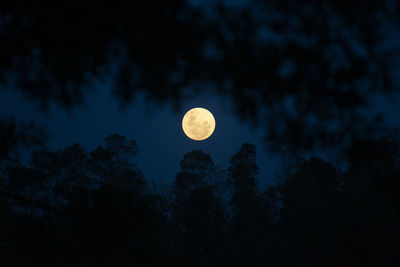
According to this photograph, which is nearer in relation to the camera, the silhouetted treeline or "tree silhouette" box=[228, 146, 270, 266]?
the silhouetted treeline

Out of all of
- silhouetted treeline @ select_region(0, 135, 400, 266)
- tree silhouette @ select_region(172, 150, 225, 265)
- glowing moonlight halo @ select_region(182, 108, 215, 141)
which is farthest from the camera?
tree silhouette @ select_region(172, 150, 225, 265)

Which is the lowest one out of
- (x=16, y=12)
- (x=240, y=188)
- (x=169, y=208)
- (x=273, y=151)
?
(x=273, y=151)

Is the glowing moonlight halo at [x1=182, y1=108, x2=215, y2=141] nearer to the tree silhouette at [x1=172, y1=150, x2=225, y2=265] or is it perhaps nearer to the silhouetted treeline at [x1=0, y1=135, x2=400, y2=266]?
the silhouetted treeline at [x1=0, y1=135, x2=400, y2=266]

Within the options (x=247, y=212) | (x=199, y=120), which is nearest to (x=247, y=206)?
(x=247, y=212)

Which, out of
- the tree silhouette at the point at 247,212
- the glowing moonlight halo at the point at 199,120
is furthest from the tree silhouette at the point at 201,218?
the glowing moonlight halo at the point at 199,120

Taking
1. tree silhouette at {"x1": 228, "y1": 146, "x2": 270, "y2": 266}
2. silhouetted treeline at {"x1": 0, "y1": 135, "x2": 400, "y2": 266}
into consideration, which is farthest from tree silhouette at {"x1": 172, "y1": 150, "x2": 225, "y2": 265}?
tree silhouette at {"x1": 228, "y1": 146, "x2": 270, "y2": 266}

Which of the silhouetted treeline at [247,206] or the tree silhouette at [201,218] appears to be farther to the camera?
the tree silhouette at [201,218]

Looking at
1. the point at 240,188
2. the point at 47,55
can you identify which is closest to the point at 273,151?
the point at 47,55

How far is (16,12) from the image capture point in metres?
1.55

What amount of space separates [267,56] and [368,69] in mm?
581

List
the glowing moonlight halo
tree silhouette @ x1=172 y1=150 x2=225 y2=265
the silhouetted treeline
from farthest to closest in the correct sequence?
tree silhouette @ x1=172 y1=150 x2=225 y2=265
the silhouetted treeline
the glowing moonlight halo

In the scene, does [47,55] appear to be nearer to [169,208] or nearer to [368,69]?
[368,69]

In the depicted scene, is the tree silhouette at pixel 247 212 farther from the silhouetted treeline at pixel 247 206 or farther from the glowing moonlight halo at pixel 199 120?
the glowing moonlight halo at pixel 199 120

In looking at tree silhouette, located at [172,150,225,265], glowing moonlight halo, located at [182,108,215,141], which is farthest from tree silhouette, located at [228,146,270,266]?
glowing moonlight halo, located at [182,108,215,141]
